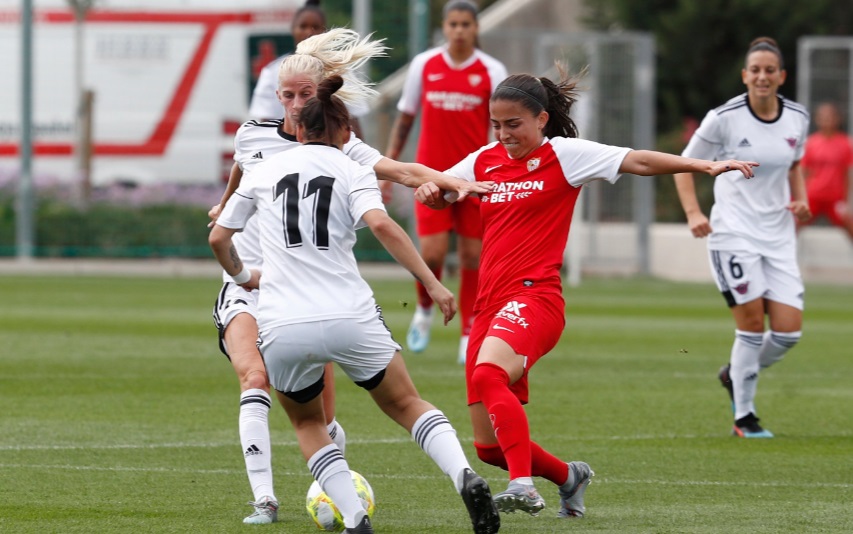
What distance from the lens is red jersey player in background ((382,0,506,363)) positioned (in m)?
11.4

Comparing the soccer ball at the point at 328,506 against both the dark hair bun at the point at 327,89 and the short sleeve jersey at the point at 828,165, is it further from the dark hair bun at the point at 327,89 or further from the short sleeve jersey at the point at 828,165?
the short sleeve jersey at the point at 828,165

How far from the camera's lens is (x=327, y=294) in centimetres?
555

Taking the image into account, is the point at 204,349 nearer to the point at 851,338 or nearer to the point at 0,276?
the point at 851,338

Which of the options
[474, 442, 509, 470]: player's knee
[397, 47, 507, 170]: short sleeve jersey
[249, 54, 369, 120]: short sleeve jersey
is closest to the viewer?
[474, 442, 509, 470]: player's knee

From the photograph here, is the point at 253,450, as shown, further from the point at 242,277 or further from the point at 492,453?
Result: the point at 492,453

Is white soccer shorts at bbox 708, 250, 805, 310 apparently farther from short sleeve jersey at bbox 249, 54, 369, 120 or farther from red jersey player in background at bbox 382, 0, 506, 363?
red jersey player in background at bbox 382, 0, 506, 363

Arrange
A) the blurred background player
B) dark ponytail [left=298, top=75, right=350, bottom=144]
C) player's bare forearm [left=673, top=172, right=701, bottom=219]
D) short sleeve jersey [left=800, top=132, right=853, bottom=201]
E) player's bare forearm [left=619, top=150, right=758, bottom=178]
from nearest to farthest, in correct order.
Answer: dark ponytail [left=298, top=75, right=350, bottom=144], player's bare forearm [left=619, top=150, right=758, bottom=178], player's bare forearm [left=673, top=172, right=701, bottom=219], the blurred background player, short sleeve jersey [left=800, top=132, right=853, bottom=201]

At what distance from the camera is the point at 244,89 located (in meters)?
27.8

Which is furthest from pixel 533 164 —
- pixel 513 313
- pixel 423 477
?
pixel 423 477

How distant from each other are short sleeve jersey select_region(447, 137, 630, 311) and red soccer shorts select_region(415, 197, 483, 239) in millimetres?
4803

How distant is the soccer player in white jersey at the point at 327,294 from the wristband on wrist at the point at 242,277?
42 cm

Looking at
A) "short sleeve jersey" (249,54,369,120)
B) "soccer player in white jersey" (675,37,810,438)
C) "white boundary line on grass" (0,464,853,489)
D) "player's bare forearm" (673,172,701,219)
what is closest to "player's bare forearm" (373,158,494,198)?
"white boundary line on grass" (0,464,853,489)

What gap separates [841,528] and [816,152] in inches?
621

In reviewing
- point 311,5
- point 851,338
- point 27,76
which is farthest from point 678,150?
point 311,5
